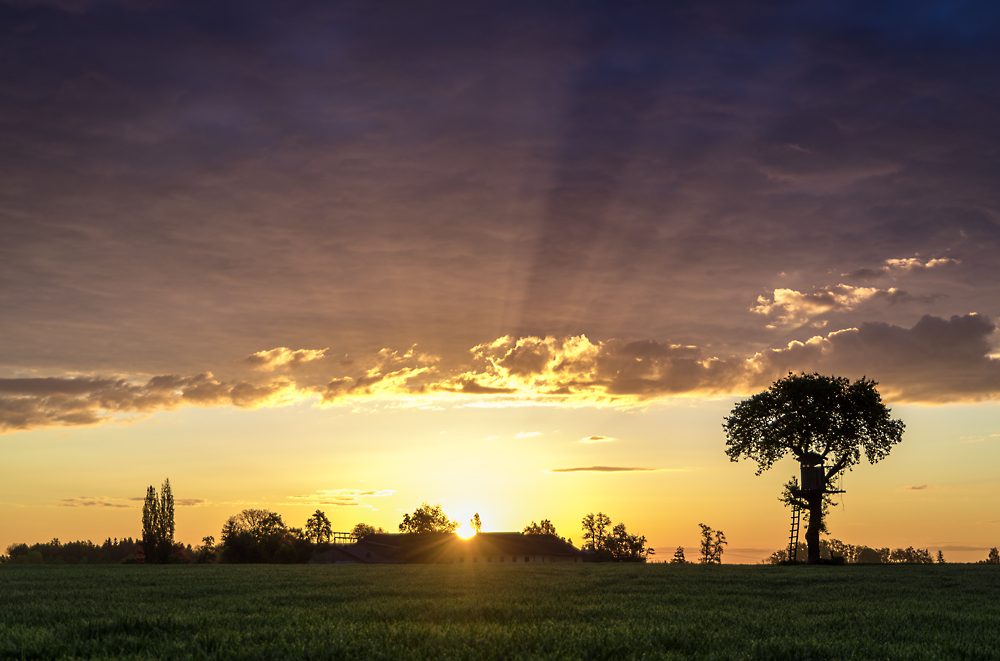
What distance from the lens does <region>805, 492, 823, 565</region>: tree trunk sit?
68500mm

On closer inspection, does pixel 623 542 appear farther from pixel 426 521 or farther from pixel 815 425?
pixel 815 425

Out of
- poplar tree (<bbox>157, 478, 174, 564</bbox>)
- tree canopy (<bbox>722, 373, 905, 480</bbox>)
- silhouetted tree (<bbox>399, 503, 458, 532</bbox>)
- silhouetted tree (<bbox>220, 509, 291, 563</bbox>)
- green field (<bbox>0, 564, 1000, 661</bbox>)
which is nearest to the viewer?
green field (<bbox>0, 564, 1000, 661</bbox>)

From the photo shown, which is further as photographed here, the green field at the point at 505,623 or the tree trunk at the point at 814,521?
the tree trunk at the point at 814,521

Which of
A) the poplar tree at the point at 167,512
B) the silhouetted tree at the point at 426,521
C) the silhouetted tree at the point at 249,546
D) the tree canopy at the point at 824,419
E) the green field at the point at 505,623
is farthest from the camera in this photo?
the silhouetted tree at the point at 426,521

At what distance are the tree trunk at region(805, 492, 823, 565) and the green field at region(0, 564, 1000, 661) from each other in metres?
49.8

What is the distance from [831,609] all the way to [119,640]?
52.5ft

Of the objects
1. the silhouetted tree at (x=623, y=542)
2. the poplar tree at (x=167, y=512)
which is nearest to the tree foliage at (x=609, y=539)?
the silhouetted tree at (x=623, y=542)

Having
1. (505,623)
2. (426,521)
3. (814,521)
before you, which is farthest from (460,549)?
(505,623)

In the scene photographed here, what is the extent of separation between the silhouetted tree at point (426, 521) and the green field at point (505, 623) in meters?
169

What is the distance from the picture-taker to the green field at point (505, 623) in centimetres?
998

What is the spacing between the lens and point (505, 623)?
1331 centimetres

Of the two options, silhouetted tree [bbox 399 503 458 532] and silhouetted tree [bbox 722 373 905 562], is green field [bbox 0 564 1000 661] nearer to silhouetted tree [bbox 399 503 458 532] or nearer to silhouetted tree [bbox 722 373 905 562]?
silhouetted tree [bbox 722 373 905 562]

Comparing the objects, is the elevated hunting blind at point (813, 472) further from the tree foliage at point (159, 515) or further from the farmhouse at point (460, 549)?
the tree foliage at point (159, 515)

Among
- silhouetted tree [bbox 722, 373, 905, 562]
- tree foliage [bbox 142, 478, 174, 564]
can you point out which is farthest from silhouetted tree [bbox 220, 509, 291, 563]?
silhouetted tree [bbox 722, 373, 905, 562]
